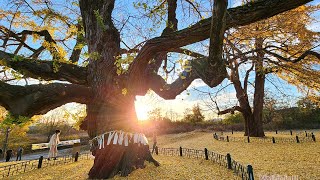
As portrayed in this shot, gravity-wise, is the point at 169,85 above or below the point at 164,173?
above

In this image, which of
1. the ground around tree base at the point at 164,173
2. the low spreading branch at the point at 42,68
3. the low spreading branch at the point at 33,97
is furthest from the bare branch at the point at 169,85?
the ground around tree base at the point at 164,173

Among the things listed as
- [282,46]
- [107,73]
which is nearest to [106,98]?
[107,73]

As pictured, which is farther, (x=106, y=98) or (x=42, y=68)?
(x=106, y=98)

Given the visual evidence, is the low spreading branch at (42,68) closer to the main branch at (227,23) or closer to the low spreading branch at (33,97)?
the low spreading branch at (33,97)

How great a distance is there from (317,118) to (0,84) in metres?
36.5

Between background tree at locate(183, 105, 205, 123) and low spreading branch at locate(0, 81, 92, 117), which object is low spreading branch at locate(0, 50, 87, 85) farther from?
background tree at locate(183, 105, 205, 123)

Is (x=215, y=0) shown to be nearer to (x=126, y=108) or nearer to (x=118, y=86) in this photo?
(x=118, y=86)

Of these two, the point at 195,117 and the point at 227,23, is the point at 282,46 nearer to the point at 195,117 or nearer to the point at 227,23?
the point at 227,23

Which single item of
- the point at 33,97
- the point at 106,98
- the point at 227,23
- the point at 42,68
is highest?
the point at 227,23

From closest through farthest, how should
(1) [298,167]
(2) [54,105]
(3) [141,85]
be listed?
1. (2) [54,105]
2. (3) [141,85]
3. (1) [298,167]

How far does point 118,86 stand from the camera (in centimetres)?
570

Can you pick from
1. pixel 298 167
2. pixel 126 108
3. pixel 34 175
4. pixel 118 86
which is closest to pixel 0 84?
pixel 118 86

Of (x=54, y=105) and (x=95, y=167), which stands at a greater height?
(x=54, y=105)

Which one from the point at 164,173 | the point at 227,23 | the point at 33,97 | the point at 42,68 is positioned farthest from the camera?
the point at 164,173
